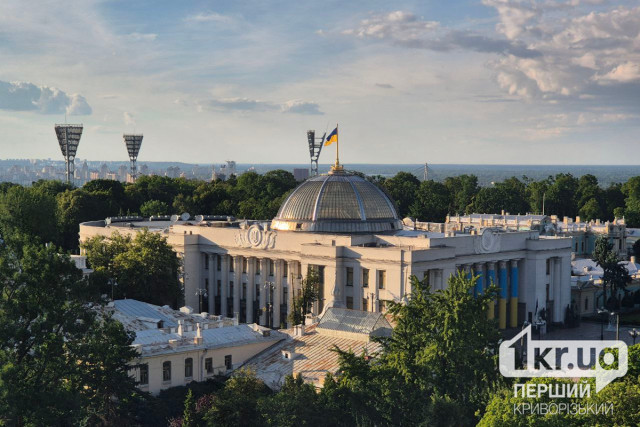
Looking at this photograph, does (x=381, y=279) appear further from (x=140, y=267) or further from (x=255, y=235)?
(x=140, y=267)

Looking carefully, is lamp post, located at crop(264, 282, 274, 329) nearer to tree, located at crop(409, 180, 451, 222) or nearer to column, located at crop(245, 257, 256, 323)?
column, located at crop(245, 257, 256, 323)

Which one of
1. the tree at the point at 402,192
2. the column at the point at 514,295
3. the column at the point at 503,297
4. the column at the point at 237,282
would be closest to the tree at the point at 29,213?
the column at the point at 237,282

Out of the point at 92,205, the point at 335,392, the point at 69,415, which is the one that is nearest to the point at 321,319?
the point at 335,392

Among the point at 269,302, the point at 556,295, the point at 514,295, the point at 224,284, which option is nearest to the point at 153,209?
the point at 224,284

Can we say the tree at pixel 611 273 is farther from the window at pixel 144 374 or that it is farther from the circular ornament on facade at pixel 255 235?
the window at pixel 144 374

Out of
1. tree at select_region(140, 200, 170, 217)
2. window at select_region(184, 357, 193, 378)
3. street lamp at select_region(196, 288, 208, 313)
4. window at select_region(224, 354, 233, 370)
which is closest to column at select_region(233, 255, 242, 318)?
street lamp at select_region(196, 288, 208, 313)

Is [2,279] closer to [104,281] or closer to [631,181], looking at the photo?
[104,281]
